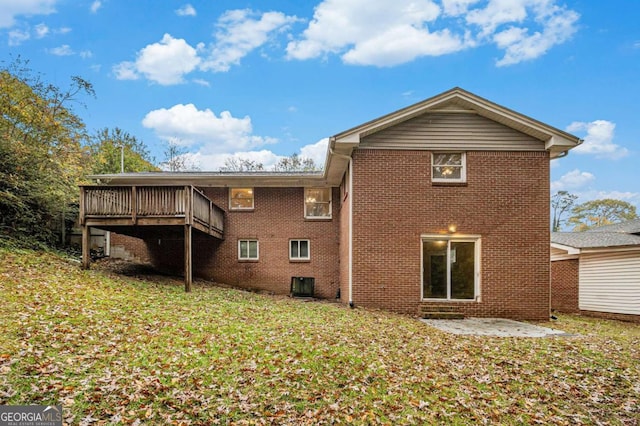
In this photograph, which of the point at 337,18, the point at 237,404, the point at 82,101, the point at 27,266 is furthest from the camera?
the point at 82,101

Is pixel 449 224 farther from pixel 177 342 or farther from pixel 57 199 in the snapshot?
pixel 57 199

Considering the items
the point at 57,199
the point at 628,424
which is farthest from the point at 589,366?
the point at 57,199

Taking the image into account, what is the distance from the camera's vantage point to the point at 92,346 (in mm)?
5707

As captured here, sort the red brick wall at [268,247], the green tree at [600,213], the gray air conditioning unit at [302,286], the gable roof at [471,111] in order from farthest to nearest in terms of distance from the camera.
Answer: the green tree at [600,213], the red brick wall at [268,247], the gray air conditioning unit at [302,286], the gable roof at [471,111]

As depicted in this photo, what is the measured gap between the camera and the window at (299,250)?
53.9 feet

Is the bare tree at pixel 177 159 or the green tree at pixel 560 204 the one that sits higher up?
the bare tree at pixel 177 159

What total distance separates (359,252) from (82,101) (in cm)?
1368

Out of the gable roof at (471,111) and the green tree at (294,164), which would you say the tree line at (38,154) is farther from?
the green tree at (294,164)

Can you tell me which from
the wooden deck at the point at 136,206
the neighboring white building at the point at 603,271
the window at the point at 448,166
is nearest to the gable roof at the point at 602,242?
the neighboring white building at the point at 603,271

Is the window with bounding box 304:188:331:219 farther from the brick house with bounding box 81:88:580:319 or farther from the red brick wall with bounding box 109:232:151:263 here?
the red brick wall with bounding box 109:232:151:263

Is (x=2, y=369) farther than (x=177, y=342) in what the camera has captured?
No

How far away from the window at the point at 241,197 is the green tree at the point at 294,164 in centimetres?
1606

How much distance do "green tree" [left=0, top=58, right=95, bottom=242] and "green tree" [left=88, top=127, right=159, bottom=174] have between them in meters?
13.8

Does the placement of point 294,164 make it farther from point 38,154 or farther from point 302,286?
point 38,154
